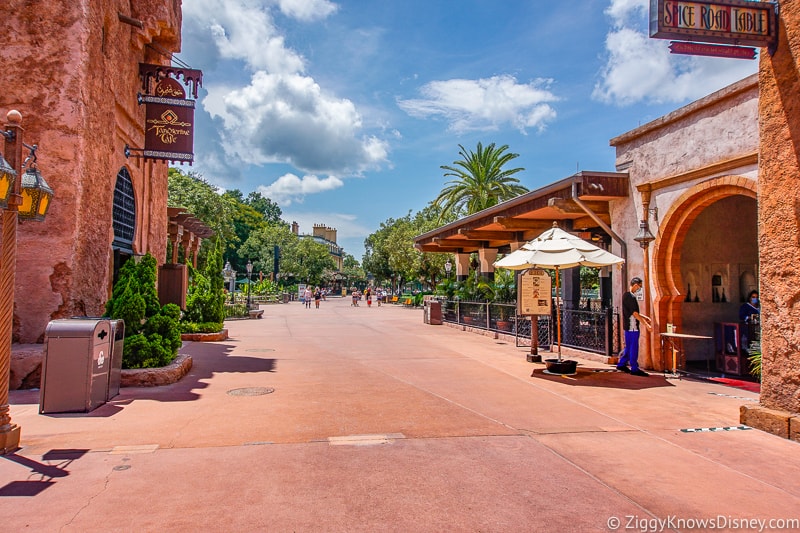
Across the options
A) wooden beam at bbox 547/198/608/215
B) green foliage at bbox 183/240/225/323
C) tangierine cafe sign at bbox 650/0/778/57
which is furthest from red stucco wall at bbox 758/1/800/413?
green foliage at bbox 183/240/225/323

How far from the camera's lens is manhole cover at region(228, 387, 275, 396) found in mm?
8180

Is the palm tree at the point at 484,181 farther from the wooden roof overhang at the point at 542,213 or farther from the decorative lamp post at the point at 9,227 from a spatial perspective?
the decorative lamp post at the point at 9,227

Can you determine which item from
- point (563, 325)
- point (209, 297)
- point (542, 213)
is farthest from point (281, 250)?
point (563, 325)

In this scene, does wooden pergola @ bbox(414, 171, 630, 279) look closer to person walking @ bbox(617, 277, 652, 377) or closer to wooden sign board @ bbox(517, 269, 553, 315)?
person walking @ bbox(617, 277, 652, 377)

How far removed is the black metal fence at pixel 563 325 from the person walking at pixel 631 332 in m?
1.26

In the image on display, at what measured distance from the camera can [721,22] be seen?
6258 millimetres

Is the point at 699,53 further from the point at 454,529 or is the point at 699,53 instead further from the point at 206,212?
the point at 206,212

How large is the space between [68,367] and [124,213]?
6.28m

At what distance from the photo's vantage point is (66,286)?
Result: 8656 millimetres

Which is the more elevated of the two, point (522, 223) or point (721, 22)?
point (721, 22)

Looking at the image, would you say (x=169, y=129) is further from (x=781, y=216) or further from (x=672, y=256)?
(x=781, y=216)

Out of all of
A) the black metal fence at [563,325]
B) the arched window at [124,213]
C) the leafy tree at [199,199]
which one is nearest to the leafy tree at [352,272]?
the leafy tree at [199,199]

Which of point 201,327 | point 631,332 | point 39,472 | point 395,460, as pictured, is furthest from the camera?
point 201,327

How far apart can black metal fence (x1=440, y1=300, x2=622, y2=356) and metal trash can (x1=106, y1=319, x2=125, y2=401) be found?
9731mm
